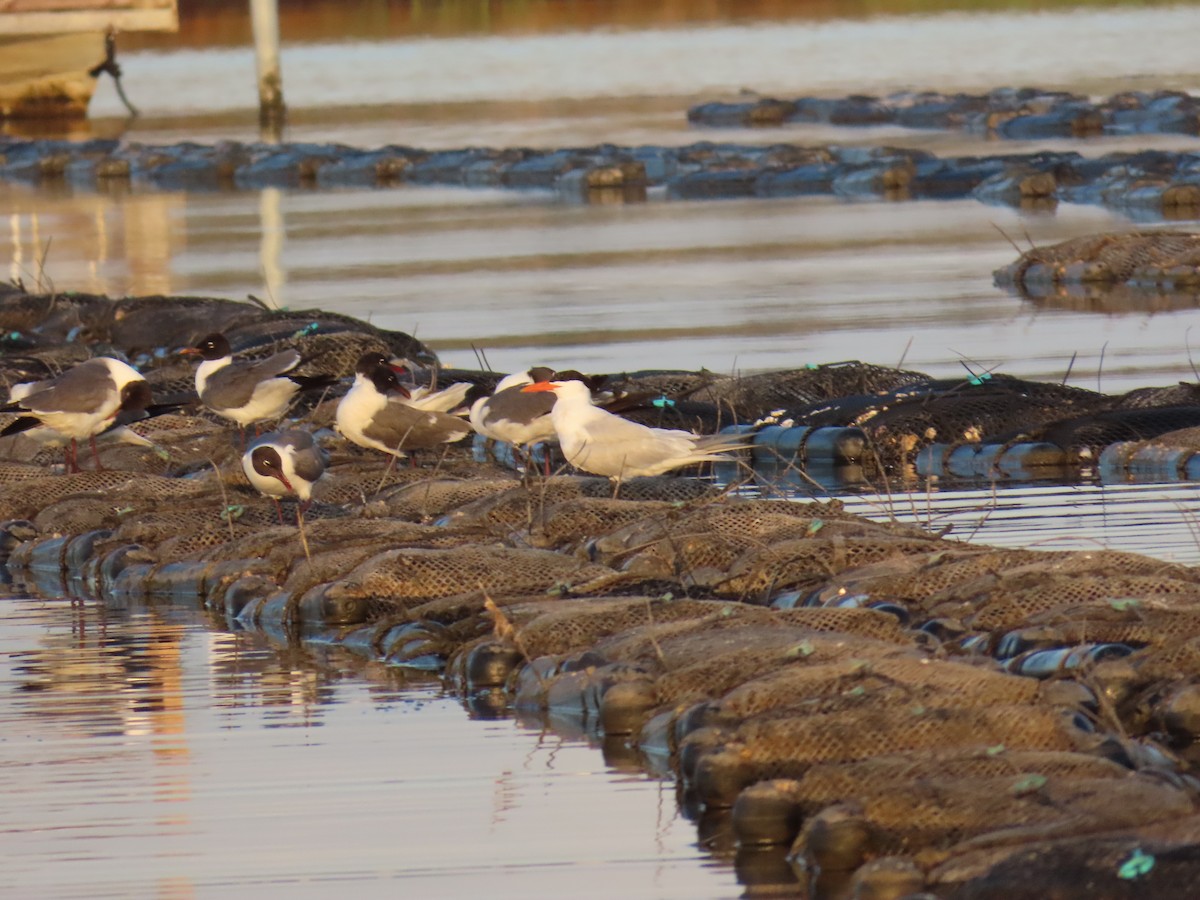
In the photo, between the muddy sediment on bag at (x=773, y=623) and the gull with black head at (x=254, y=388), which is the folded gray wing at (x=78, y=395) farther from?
the gull with black head at (x=254, y=388)

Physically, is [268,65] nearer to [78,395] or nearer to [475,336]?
[475,336]

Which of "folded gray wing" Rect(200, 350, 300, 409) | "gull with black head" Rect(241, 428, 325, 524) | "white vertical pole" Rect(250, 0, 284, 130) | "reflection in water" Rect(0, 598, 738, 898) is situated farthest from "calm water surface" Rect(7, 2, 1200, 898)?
"folded gray wing" Rect(200, 350, 300, 409)

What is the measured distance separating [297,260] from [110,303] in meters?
6.86

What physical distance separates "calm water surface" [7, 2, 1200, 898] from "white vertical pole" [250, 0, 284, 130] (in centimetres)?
78

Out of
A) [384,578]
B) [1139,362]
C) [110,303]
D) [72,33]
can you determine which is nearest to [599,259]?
[110,303]

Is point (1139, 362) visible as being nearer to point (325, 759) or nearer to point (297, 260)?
point (325, 759)

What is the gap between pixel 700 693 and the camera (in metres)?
9.17

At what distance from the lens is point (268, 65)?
53.1 metres

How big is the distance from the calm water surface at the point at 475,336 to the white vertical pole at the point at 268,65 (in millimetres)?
781

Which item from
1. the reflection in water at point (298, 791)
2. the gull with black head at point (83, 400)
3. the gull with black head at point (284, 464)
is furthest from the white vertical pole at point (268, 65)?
the reflection in water at point (298, 791)

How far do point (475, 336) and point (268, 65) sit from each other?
31054mm

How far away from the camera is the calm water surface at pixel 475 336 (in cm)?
814

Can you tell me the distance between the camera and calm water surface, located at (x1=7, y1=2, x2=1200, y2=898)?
320 inches

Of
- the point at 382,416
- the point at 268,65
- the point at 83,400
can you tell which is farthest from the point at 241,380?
the point at 268,65
